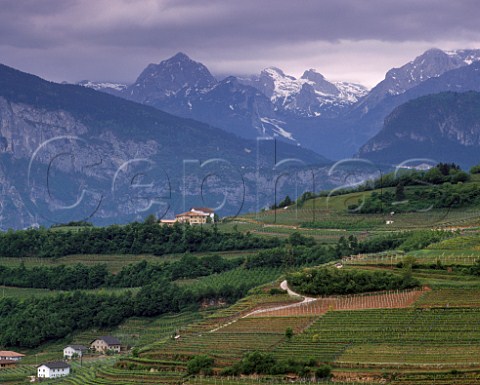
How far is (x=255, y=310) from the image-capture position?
3536 inches

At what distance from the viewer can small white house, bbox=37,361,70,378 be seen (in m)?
90.9

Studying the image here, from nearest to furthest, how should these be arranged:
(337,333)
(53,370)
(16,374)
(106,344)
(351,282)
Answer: (337,333)
(351,282)
(53,370)
(16,374)
(106,344)

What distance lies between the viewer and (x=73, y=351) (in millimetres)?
99312

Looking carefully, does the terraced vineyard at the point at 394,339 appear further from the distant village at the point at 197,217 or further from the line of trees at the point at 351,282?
the distant village at the point at 197,217

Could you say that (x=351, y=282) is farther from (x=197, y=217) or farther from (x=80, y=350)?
(x=197, y=217)

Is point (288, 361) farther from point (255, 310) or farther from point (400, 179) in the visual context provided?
point (400, 179)

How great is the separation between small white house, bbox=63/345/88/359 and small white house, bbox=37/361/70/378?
20.5 feet

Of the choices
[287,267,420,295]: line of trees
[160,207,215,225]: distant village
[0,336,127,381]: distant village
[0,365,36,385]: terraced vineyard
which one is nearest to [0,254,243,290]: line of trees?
[0,336,127,381]: distant village

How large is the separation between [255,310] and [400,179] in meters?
58.8

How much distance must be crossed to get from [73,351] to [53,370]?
8.01 meters

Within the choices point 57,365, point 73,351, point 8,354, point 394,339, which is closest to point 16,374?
point 57,365

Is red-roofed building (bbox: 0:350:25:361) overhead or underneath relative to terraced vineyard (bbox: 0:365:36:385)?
overhead

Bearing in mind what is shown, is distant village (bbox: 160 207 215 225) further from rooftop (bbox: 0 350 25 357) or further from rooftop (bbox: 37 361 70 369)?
rooftop (bbox: 37 361 70 369)

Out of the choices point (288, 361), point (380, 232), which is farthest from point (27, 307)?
point (288, 361)
